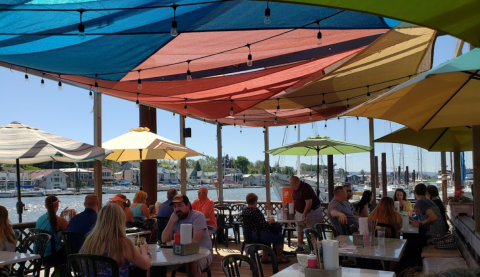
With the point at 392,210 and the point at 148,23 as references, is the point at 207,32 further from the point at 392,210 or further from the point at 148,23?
the point at 392,210

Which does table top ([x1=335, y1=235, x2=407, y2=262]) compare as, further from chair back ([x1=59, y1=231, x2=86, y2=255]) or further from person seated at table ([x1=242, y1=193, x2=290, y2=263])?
chair back ([x1=59, y1=231, x2=86, y2=255])

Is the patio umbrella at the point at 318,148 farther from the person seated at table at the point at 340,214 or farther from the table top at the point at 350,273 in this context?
the table top at the point at 350,273

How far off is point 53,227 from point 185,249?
7.06ft

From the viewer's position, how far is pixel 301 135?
18.2m

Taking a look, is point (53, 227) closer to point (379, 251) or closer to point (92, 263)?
point (92, 263)

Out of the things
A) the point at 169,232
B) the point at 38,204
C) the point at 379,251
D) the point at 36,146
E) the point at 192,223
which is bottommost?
the point at 38,204

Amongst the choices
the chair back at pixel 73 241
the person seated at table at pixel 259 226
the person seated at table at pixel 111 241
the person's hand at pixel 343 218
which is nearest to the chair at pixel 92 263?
the person seated at table at pixel 111 241

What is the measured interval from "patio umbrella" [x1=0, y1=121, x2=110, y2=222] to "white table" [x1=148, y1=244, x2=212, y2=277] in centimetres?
198

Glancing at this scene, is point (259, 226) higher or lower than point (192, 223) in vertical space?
lower

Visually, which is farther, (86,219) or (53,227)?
(53,227)

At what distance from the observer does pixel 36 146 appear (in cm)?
569

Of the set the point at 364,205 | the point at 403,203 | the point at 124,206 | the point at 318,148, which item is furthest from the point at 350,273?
the point at 318,148

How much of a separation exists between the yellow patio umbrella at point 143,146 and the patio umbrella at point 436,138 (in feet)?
12.7

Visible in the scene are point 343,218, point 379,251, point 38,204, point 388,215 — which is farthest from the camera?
point 38,204
